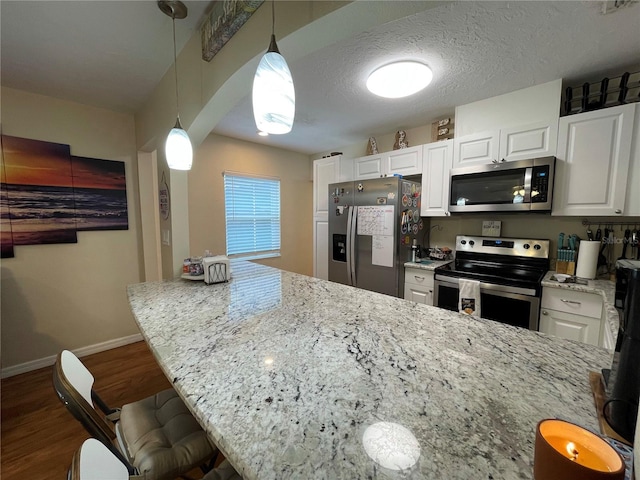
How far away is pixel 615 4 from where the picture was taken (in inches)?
48.8

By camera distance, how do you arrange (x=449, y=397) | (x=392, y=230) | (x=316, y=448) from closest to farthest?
1. (x=316, y=448)
2. (x=449, y=397)
3. (x=392, y=230)

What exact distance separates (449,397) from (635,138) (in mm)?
2388

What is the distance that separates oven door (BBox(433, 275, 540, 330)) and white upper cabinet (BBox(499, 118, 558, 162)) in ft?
3.65

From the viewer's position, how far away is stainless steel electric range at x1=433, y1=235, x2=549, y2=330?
195 cm

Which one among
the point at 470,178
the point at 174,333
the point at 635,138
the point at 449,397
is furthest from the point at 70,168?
the point at 635,138

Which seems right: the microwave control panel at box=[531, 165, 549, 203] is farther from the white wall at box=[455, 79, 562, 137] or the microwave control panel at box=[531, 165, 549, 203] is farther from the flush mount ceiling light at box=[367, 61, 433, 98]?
the flush mount ceiling light at box=[367, 61, 433, 98]

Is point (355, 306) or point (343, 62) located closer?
point (355, 306)

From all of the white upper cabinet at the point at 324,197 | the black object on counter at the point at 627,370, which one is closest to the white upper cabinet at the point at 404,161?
the white upper cabinet at the point at 324,197

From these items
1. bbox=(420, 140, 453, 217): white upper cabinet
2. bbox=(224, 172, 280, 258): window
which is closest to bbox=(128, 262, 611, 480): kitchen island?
bbox=(420, 140, 453, 217): white upper cabinet

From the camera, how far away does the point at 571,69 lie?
1794 millimetres

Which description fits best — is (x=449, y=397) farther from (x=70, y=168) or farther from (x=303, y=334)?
(x=70, y=168)

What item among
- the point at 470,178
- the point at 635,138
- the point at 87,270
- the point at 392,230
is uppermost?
the point at 635,138

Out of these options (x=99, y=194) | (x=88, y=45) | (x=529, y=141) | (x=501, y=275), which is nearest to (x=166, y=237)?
(x=99, y=194)

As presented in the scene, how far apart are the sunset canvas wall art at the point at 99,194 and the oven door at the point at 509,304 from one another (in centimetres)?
347
